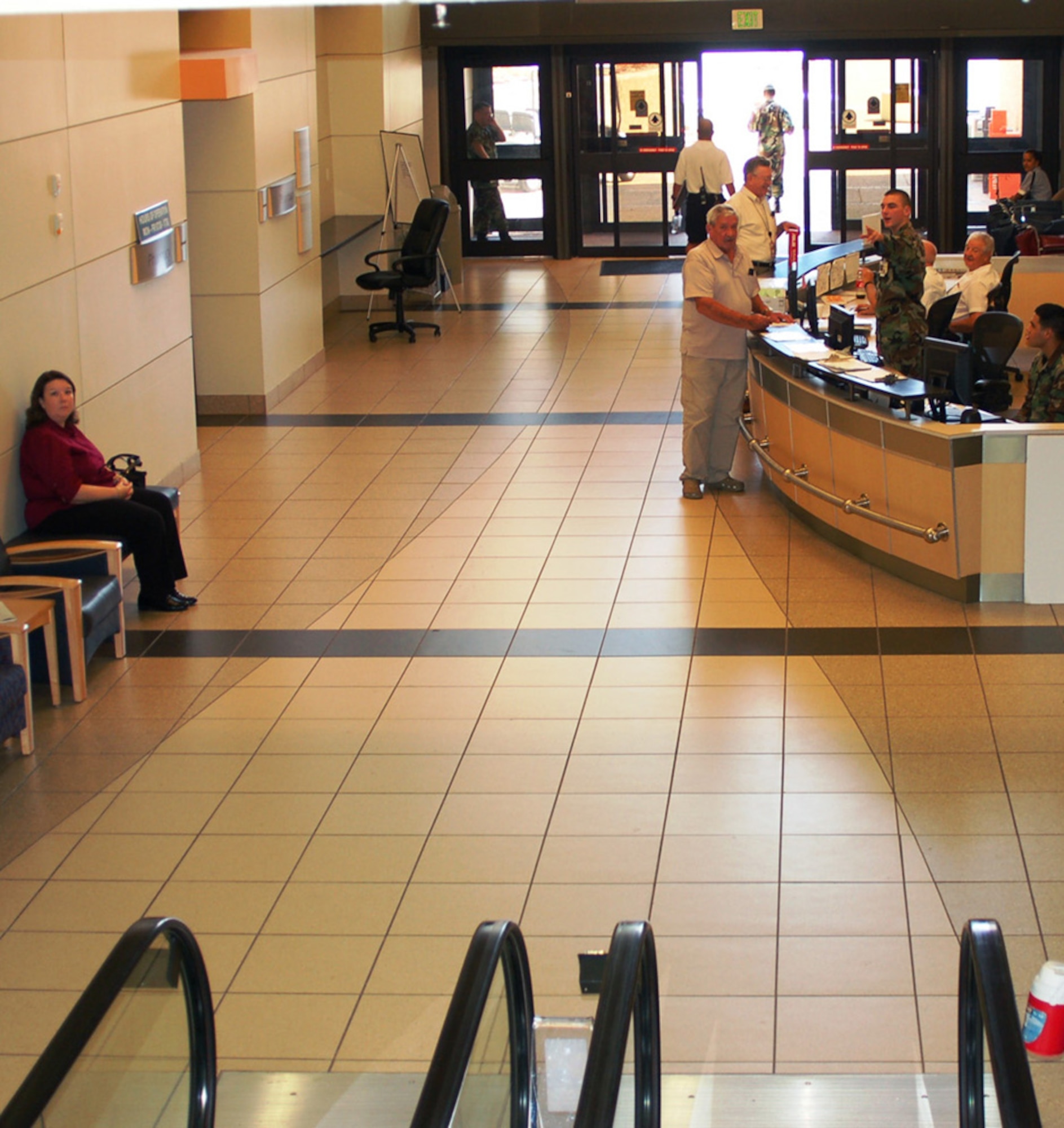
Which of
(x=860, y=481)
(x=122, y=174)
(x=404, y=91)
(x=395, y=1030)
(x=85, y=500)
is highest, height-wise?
(x=404, y=91)

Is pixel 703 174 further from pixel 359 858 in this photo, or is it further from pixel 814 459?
pixel 359 858

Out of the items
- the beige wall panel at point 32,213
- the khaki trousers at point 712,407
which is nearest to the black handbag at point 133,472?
the beige wall panel at point 32,213

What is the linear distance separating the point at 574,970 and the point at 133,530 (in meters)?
3.69

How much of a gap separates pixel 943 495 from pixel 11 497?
428 centimetres

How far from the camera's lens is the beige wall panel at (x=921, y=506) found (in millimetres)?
7117

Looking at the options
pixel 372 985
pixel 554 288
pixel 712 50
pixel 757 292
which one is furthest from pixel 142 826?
pixel 712 50

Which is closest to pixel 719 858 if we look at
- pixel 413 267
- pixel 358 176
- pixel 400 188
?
pixel 413 267

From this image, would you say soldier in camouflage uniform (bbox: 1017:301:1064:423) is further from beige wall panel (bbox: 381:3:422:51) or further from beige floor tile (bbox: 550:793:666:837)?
beige wall panel (bbox: 381:3:422:51)

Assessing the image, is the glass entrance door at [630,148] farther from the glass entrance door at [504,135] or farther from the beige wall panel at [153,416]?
the beige wall panel at [153,416]

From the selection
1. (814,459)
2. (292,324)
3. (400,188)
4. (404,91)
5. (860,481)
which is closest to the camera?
(860,481)

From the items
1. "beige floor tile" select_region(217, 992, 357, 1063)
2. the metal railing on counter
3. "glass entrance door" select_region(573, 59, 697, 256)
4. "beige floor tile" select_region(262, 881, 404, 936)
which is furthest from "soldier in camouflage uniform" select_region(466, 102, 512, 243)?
"beige floor tile" select_region(217, 992, 357, 1063)

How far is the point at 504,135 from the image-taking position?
18703 mm

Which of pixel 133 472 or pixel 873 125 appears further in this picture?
pixel 873 125

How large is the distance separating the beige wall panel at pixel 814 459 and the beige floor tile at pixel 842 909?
351 centimetres
